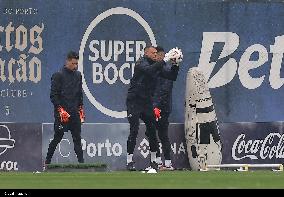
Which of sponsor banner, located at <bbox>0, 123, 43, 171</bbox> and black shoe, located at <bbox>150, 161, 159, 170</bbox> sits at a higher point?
sponsor banner, located at <bbox>0, 123, 43, 171</bbox>

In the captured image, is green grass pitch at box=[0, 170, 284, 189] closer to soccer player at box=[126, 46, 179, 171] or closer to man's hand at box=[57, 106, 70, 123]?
man's hand at box=[57, 106, 70, 123]

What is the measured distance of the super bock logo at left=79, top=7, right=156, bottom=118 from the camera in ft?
68.8

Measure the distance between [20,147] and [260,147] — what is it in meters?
4.83

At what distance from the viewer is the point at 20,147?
2089 centimetres

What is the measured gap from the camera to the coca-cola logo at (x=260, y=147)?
21.5 metres

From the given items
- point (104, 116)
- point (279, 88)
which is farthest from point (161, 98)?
point (279, 88)

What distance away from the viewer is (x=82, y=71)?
21.0 m

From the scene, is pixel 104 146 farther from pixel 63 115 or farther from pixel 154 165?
pixel 63 115

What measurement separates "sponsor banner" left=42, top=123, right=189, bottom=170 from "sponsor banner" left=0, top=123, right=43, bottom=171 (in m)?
0.16

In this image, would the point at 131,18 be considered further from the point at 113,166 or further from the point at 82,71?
the point at 113,166

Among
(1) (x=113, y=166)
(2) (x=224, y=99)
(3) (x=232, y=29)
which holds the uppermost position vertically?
(3) (x=232, y=29)

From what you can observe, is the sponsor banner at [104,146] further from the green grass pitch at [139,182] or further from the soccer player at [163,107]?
the green grass pitch at [139,182]

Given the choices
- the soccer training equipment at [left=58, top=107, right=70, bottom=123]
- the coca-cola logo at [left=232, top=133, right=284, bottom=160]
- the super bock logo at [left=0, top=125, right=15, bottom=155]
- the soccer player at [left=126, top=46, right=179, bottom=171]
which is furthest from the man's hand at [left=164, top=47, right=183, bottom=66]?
the super bock logo at [left=0, top=125, right=15, bottom=155]

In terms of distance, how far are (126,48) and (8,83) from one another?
2423 millimetres
